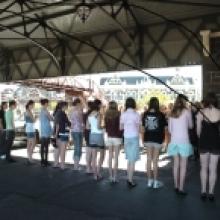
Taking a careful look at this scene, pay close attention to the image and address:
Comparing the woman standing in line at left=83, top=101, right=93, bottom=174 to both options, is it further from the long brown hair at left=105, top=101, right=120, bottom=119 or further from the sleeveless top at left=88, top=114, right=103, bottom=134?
the long brown hair at left=105, top=101, right=120, bottom=119

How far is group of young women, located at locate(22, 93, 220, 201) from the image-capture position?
21.1ft

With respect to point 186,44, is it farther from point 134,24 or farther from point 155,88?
point 155,88

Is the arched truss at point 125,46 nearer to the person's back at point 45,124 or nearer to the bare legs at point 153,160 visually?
the person's back at point 45,124

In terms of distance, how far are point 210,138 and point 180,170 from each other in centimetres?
81

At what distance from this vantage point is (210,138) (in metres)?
6.37

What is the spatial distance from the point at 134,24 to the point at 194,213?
5623mm

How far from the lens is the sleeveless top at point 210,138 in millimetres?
6340

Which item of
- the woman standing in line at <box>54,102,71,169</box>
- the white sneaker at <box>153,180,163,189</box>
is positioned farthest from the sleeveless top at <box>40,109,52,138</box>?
the white sneaker at <box>153,180,163,189</box>

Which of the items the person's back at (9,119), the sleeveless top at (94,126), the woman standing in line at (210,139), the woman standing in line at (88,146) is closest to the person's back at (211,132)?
the woman standing in line at (210,139)

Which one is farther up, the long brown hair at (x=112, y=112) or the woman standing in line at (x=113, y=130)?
the long brown hair at (x=112, y=112)

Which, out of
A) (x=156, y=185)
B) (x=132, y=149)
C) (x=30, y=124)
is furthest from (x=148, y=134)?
(x=30, y=124)

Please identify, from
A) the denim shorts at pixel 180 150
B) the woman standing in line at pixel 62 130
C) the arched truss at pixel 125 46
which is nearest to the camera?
the denim shorts at pixel 180 150

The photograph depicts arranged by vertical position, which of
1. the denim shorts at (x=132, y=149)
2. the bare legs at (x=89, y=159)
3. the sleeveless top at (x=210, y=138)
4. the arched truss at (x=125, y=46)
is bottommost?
the bare legs at (x=89, y=159)

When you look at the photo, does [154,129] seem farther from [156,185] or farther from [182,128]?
[156,185]
